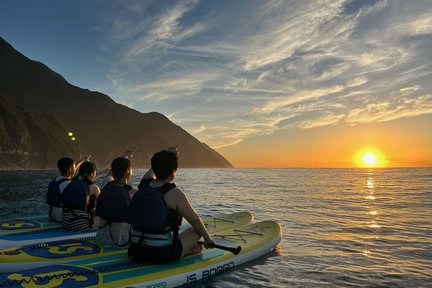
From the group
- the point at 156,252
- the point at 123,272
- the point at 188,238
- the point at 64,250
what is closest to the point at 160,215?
the point at 156,252

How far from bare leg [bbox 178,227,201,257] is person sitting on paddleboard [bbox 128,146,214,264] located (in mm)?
192

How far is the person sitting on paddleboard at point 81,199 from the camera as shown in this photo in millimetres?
9750

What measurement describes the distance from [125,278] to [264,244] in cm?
508

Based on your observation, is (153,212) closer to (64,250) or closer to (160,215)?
(160,215)

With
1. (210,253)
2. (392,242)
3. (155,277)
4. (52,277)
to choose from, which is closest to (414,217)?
(392,242)

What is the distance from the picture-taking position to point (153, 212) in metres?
6.22

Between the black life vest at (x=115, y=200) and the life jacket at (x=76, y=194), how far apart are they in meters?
2.27

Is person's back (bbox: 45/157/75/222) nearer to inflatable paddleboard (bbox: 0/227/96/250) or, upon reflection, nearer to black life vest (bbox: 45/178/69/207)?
black life vest (bbox: 45/178/69/207)

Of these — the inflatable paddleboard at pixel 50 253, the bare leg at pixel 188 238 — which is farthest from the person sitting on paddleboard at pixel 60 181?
the bare leg at pixel 188 238

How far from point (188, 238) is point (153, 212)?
1.43 metres

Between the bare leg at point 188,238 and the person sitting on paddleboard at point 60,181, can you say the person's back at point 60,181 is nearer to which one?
the person sitting on paddleboard at point 60,181

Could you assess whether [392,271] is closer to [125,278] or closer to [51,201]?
[125,278]

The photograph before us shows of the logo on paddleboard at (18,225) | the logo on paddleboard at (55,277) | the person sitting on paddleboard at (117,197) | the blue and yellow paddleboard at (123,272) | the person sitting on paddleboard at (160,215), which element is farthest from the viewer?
the logo on paddleboard at (18,225)

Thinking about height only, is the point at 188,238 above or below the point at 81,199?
below
